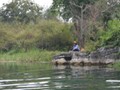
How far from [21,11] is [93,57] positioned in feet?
118

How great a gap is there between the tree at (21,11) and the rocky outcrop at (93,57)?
31.6 m

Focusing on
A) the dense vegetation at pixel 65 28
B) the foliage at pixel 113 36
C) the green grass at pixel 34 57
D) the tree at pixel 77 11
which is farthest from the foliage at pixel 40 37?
the foliage at pixel 113 36

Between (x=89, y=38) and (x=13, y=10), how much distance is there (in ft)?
87.1

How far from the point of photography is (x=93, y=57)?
29.4 metres

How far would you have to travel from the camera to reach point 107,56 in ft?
93.6

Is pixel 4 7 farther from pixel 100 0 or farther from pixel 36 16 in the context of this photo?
pixel 100 0

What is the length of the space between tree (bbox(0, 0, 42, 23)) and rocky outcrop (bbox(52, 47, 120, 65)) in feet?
104

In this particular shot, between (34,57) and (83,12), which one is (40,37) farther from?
(34,57)

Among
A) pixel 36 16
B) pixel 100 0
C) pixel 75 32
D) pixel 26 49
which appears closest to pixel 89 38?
pixel 75 32

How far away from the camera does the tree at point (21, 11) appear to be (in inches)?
2483

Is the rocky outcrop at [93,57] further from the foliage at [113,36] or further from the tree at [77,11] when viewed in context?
the tree at [77,11]

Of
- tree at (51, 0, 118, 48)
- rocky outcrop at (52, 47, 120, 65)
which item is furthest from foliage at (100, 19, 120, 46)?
tree at (51, 0, 118, 48)

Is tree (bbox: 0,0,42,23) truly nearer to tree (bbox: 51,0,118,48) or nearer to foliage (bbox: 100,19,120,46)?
tree (bbox: 51,0,118,48)

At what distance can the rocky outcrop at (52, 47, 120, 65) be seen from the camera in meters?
28.2
